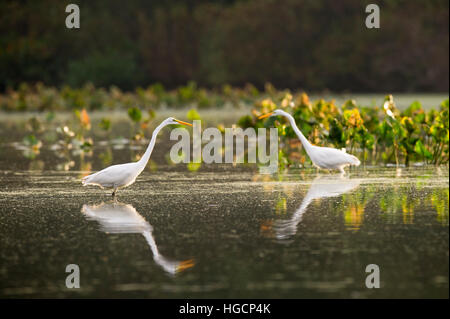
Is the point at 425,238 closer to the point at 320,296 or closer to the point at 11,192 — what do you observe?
the point at 320,296

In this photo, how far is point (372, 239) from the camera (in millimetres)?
6508

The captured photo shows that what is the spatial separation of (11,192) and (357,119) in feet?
15.5

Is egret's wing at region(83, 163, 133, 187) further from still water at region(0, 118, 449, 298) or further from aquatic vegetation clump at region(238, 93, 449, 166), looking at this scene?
aquatic vegetation clump at region(238, 93, 449, 166)

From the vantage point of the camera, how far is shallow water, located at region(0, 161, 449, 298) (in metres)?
5.31

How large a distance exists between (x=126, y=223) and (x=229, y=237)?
1019mm

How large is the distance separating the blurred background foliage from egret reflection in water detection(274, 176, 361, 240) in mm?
32040

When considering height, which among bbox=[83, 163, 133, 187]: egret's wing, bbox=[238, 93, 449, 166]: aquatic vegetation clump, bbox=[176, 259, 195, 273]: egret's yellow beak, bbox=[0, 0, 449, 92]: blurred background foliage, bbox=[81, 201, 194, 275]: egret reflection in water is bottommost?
bbox=[176, 259, 195, 273]: egret's yellow beak

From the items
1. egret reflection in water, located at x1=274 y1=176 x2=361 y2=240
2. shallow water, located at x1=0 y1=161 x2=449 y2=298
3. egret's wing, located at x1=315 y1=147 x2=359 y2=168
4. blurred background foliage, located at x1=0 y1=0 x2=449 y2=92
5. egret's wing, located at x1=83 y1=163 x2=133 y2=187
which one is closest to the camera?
shallow water, located at x1=0 y1=161 x2=449 y2=298

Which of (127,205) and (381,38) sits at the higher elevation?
(381,38)

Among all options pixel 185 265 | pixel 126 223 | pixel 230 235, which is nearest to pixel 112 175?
pixel 126 223

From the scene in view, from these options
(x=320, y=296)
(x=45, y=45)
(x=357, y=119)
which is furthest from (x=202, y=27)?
(x=320, y=296)

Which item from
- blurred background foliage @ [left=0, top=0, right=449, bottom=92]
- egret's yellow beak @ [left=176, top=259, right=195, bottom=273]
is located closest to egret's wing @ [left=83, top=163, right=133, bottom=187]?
egret's yellow beak @ [left=176, top=259, right=195, bottom=273]

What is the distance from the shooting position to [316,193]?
898 cm

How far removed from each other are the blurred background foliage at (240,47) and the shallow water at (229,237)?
105 ft
